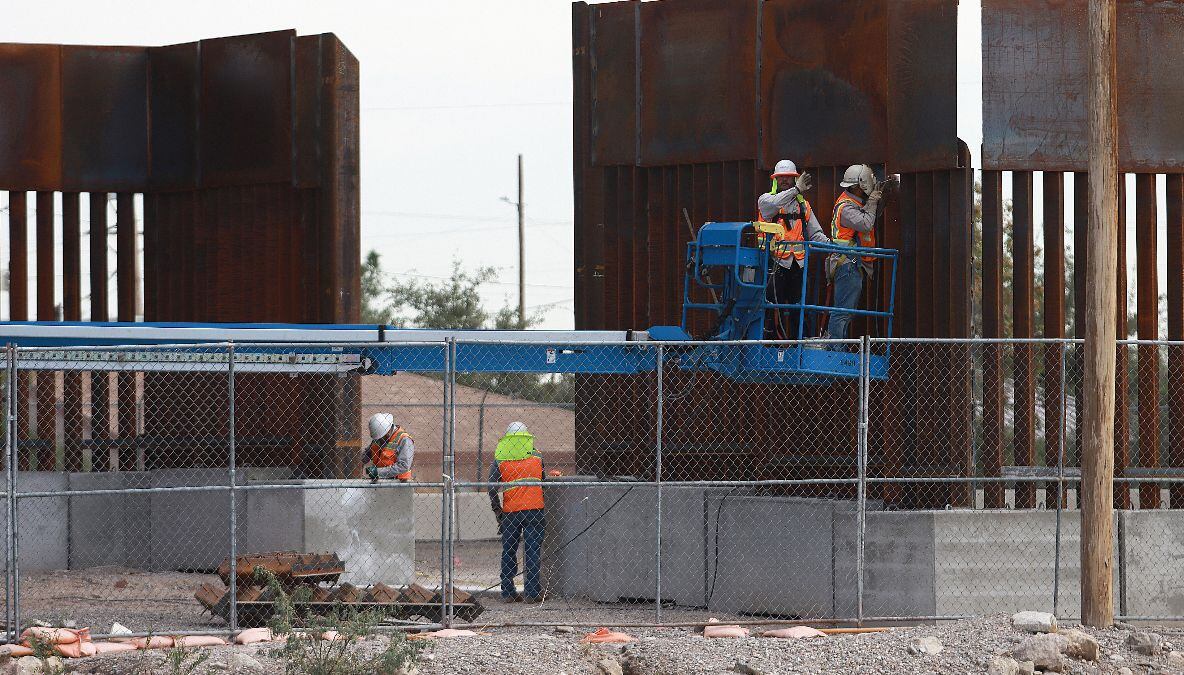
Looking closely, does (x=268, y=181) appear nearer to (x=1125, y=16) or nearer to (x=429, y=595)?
(x=429, y=595)

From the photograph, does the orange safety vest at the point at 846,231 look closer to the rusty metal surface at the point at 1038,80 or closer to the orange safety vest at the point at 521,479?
the rusty metal surface at the point at 1038,80

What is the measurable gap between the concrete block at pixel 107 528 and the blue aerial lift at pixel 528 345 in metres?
3.49

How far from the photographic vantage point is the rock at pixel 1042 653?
11945 millimetres

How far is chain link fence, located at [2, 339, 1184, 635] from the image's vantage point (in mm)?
14297

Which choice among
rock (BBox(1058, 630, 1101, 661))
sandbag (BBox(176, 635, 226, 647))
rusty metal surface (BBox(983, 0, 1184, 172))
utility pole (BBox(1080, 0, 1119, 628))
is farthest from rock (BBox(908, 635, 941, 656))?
sandbag (BBox(176, 635, 226, 647))

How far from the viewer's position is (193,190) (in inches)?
782

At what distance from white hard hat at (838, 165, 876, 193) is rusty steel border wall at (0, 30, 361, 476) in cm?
670

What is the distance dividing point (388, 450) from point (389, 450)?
0.01 metres

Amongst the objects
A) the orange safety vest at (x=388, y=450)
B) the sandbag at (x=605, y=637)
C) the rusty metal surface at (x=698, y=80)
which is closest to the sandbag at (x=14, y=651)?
the sandbag at (x=605, y=637)

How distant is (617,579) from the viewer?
16000mm

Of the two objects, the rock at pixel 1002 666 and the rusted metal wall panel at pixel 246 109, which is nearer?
the rock at pixel 1002 666

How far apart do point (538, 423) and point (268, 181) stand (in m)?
24.8

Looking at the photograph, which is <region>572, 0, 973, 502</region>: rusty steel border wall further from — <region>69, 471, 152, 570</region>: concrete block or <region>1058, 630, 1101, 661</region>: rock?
<region>69, 471, 152, 570</region>: concrete block

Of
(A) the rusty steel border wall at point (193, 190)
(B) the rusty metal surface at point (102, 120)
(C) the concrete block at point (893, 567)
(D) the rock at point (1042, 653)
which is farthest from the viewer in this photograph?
(B) the rusty metal surface at point (102, 120)
